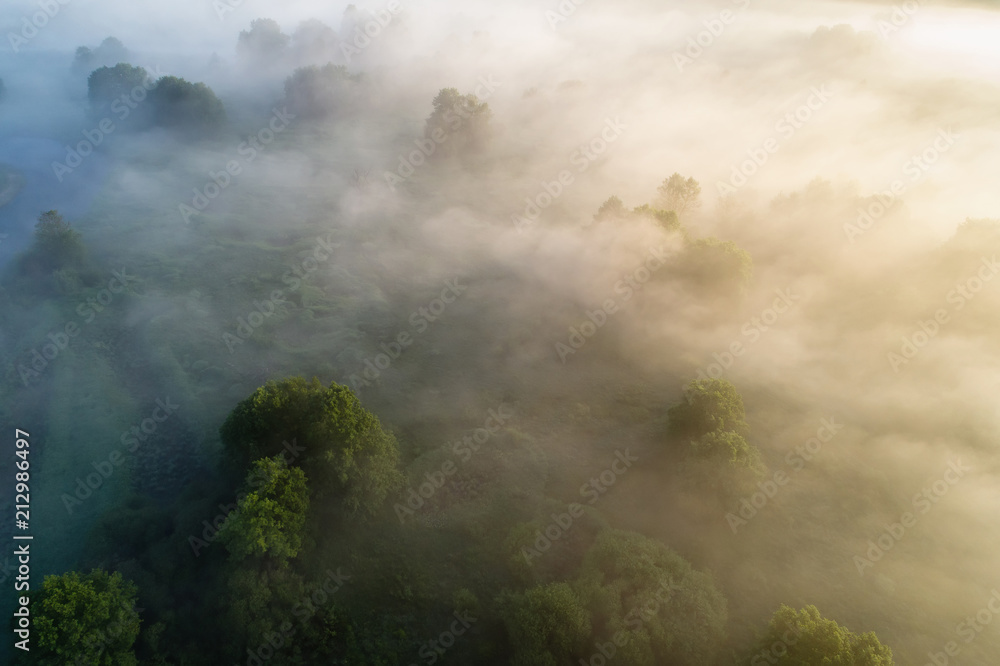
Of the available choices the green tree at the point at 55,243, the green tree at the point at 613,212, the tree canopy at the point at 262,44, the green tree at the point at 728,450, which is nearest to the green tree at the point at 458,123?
the green tree at the point at 613,212

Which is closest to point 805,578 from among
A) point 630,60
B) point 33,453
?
point 33,453

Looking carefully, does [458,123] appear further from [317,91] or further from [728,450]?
[728,450]

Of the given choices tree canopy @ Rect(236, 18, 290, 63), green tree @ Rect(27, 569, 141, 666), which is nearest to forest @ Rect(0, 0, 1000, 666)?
green tree @ Rect(27, 569, 141, 666)

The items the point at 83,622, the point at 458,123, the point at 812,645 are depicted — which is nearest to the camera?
the point at 812,645

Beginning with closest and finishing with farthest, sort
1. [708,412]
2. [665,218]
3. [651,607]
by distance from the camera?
1. [651,607]
2. [708,412]
3. [665,218]

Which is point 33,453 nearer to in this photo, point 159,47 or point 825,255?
point 825,255

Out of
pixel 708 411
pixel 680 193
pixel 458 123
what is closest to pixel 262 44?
pixel 458 123

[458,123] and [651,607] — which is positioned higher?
[458,123]
